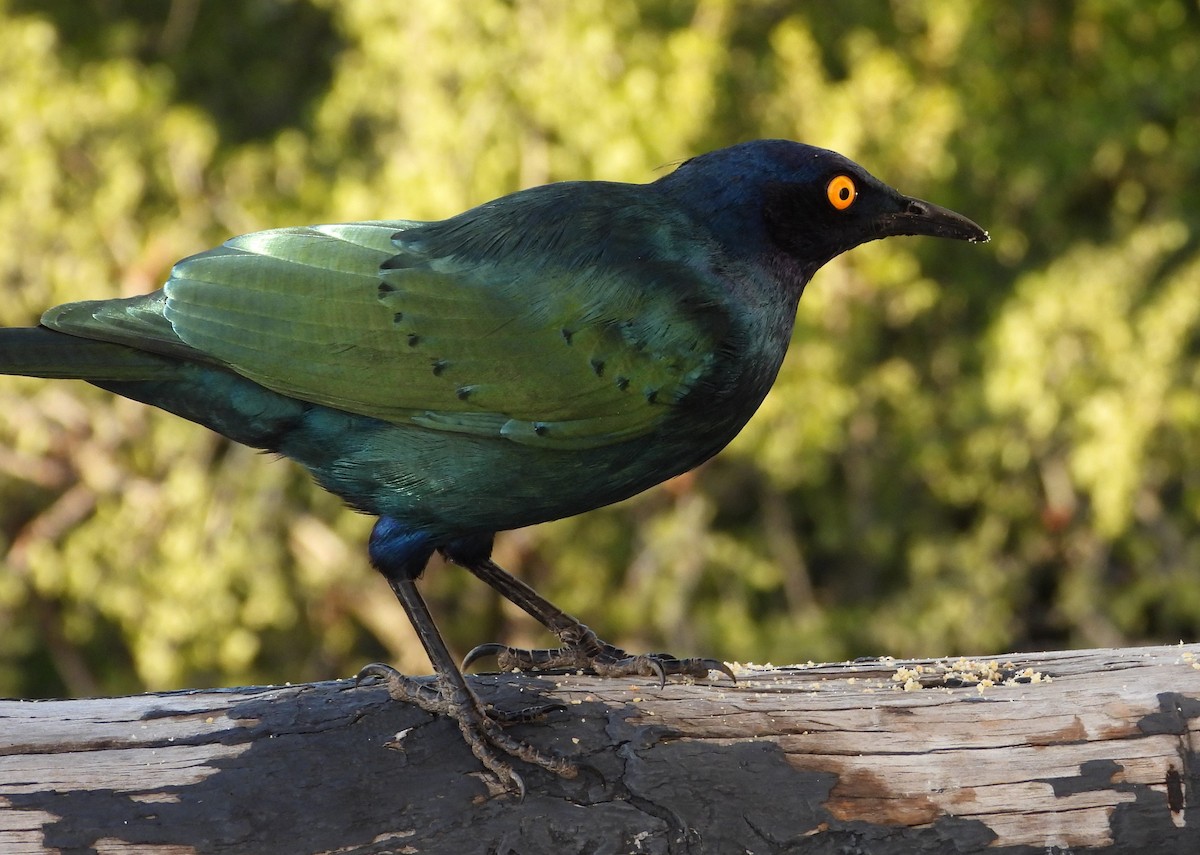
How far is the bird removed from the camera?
3.69 metres

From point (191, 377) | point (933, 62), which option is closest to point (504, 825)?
point (191, 377)

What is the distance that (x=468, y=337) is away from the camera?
12.4ft

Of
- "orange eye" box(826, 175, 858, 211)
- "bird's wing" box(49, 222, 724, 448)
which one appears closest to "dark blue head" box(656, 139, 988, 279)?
"orange eye" box(826, 175, 858, 211)

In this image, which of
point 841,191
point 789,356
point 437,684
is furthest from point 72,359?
point 789,356

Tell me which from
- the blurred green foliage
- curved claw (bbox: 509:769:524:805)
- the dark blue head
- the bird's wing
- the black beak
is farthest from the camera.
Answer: the blurred green foliage

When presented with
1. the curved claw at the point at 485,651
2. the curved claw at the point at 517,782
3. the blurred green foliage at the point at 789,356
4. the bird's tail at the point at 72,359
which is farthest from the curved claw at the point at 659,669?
the blurred green foliage at the point at 789,356

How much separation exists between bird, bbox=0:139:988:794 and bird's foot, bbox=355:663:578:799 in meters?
0.01

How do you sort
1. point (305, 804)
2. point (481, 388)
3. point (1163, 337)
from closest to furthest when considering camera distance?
point (305, 804) < point (481, 388) < point (1163, 337)

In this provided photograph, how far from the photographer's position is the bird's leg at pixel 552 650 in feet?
13.4

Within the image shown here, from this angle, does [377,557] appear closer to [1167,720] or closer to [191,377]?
[191,377]

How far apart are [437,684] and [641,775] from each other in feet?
1.78

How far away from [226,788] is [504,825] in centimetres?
58

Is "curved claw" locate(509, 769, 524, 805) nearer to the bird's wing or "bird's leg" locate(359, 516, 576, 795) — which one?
"bird's leg" locate(359, 516, 576, 795)

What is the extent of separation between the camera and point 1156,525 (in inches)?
327
